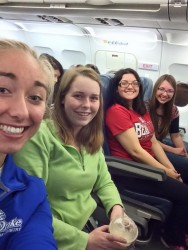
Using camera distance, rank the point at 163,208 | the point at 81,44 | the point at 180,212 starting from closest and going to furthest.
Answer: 1. the point at 163,208
2. the point at 180,212
3. the point at 81,44

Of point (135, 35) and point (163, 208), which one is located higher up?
point (135, 35)

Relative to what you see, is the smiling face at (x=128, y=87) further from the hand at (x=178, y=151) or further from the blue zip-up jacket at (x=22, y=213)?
the blue zip-up jacket at (x=22, y=213)

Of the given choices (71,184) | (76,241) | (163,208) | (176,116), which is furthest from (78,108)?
(176,116)

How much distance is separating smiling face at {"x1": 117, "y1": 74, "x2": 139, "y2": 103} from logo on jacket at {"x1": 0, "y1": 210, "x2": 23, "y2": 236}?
165cm

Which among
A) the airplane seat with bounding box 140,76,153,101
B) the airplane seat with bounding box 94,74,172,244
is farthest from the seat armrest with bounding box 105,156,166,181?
the airplane seat with bounding box 140,76,153,101

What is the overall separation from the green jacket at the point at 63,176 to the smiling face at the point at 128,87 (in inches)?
36.4

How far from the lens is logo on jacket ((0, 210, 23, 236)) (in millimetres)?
875

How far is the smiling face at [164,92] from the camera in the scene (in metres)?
2.92

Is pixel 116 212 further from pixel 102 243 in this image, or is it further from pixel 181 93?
pixel 181 93

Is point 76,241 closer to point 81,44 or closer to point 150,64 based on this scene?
point 150,64

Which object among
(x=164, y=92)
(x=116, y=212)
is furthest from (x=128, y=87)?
(x=116, y=212)

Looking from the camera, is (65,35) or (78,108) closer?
(78,108)

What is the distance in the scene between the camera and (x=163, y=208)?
1.94 m

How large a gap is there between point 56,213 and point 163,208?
89cm
